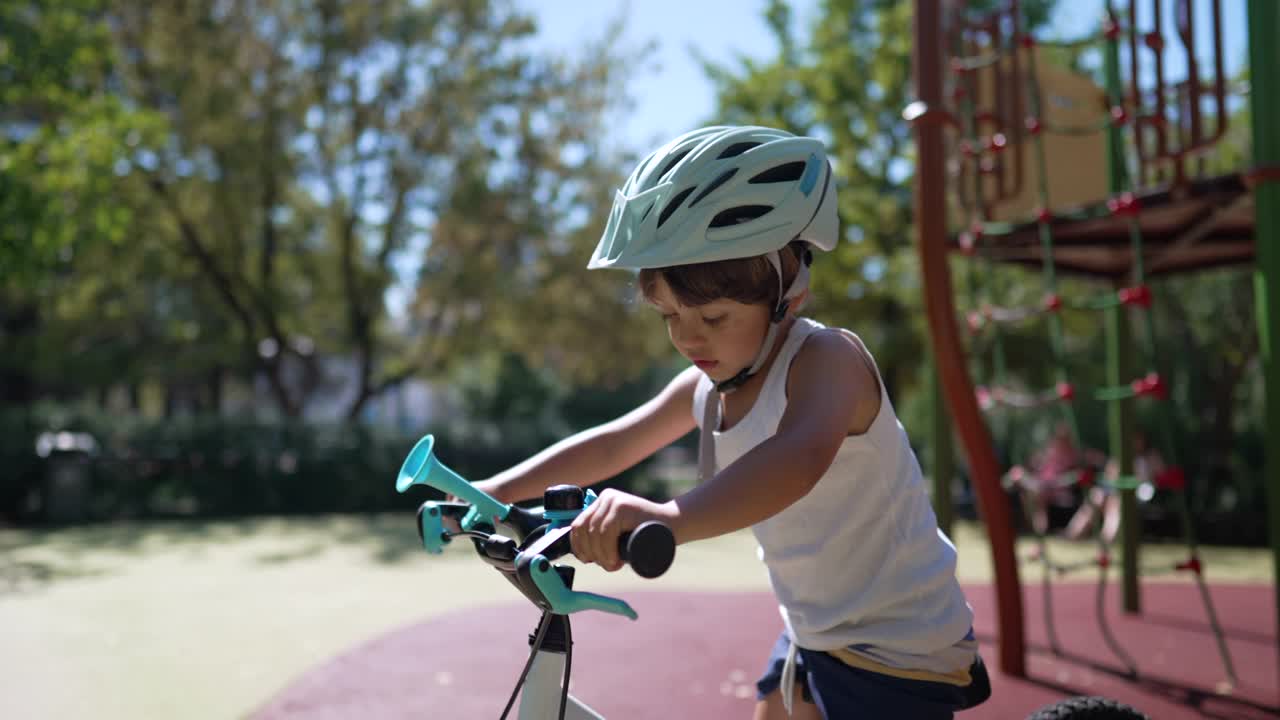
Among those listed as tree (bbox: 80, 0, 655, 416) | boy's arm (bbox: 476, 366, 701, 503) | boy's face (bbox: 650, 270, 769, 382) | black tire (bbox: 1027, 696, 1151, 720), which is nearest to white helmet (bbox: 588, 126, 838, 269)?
boy's face (bbox: 650, 270, 769, 382)

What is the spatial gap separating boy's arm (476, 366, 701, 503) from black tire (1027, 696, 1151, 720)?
1005mm

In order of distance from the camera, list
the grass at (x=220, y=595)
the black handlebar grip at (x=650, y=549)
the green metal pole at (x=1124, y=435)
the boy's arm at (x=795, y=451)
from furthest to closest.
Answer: the green metal pole at (x=1124, y=435)
the grass at (x=220, y=595)
the boy's arm at (x=795, y=451)
the black handlebar grip at (x=650, y=549)

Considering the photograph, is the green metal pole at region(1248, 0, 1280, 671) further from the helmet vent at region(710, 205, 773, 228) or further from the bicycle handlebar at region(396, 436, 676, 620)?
the bicycle handlebar at region(396, 436, 676, 620)

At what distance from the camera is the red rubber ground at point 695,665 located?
4.52 m

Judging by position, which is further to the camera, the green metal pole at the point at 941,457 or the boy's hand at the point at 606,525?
the green metal pole at the point at 941,457

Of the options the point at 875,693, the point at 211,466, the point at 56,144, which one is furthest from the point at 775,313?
the point at 211,466

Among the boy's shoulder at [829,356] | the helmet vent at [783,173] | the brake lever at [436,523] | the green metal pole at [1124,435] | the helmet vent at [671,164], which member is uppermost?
the helmet vent at [671,164]

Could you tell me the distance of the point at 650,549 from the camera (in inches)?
52.8

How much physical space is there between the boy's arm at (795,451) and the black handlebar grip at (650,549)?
0.14 meters

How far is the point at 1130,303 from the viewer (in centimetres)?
474

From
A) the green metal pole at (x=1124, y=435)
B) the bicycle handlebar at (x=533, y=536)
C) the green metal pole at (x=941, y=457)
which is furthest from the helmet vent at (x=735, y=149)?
the green metal pole at (x=1124, y=435)

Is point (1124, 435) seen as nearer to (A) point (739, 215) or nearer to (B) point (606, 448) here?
(B) point (606, 448)

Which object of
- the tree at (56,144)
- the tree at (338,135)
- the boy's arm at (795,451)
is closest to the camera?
the boy's arm at (795,451)

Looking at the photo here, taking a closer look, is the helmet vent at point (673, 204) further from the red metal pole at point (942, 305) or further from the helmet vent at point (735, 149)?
the red metal pole at point (942, 305)
